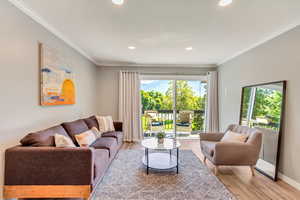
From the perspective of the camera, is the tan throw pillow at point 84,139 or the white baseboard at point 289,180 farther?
the tan throw pillow at point 84,139

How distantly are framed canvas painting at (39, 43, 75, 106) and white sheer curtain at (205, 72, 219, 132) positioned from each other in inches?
154

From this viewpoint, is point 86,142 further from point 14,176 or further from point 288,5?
point 288,5

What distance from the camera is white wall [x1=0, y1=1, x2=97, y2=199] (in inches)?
73.6

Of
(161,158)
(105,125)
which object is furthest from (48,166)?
(105,125)

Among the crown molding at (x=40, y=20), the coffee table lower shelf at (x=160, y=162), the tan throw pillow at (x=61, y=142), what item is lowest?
the coffee table lower shelf at (x=160, y=162)

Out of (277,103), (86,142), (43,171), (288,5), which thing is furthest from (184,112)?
(43,171)

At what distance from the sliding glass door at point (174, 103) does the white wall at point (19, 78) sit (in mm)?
2987

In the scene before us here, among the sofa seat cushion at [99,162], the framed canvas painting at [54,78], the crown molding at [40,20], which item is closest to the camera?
the crown molding at [40,20]

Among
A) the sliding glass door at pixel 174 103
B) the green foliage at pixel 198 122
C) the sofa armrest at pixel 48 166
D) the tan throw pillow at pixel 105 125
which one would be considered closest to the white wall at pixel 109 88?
the sliding glass door at pixel 174 103

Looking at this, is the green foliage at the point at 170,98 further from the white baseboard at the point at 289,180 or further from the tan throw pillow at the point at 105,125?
the white baseboard at the point at 289,180

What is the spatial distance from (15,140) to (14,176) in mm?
425

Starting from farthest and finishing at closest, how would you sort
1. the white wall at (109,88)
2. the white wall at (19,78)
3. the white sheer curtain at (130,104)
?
the white wall at (109,88), the white sheer curtain at (130,104), the white wall at (19,78)

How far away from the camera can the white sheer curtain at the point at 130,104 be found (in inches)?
199

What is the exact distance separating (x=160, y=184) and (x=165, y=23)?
248 cm
